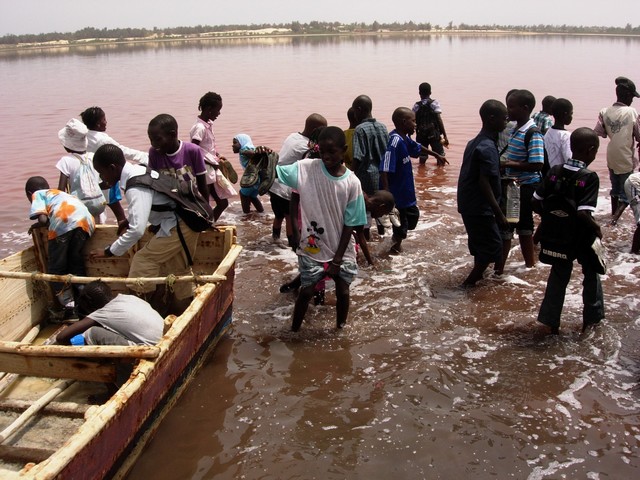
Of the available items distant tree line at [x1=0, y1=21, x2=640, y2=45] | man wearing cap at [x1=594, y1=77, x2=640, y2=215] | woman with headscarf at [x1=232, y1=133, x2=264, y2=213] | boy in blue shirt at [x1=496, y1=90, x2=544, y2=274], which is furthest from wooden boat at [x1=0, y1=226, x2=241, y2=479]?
distant tree line at [x1=0, y1=21, x2=640, y2=45]

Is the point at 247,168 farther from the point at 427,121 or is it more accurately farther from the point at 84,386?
the point at 427,121

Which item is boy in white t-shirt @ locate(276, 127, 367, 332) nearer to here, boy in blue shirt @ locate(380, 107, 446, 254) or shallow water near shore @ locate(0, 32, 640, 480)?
shallow water near shore @ locate(0, 32, 640, 480)

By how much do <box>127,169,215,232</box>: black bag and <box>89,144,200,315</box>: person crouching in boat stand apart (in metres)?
0.05

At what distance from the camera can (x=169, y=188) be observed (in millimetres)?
4180

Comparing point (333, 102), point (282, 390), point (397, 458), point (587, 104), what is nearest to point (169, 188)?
point (282, 390)

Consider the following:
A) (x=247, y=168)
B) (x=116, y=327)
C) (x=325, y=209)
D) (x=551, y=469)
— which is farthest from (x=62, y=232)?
(x=551, y=469)

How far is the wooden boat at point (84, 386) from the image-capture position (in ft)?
9.10

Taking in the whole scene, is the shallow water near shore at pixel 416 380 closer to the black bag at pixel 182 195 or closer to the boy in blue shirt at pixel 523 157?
the boy in blue shirt at pixel 523 157

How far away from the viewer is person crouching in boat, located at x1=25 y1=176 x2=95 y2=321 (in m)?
4.77

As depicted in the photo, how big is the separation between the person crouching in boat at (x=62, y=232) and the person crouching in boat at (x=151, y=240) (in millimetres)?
167

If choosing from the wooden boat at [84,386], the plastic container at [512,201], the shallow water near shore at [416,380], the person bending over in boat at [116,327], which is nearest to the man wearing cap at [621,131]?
the shallow water near shore at [416,380]

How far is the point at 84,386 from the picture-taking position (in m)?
3.93

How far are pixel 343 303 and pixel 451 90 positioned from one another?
18.0m

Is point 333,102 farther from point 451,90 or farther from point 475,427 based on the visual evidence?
point 475,427
